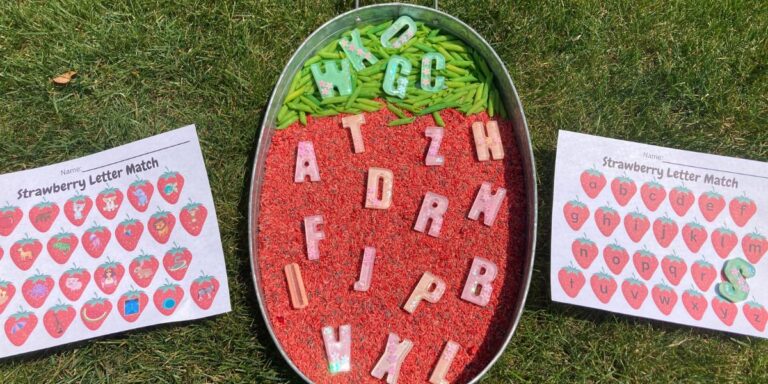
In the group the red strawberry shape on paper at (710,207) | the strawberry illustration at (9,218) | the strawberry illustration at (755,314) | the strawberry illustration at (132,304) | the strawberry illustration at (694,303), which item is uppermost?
the strawberry illustration at (9,218)

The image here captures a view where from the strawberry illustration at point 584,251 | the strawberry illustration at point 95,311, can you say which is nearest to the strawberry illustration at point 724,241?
the strawberry illustration at point 584,251

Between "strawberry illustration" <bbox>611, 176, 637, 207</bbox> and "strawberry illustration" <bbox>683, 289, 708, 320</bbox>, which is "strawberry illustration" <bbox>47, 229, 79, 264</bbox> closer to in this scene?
"strawberry illustration" <bbox>611, 176, 637, 207</bbox>

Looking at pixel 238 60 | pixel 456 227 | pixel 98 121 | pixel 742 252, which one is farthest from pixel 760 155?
pixel 98 121

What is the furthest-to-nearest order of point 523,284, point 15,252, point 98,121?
1. point 98,121
2. point 15,252
3. point 523,284

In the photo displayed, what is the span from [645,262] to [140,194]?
1.51 metres

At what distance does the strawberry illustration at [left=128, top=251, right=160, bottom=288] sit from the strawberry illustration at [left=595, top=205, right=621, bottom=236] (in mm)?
1302

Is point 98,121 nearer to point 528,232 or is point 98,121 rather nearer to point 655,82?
point 528,232

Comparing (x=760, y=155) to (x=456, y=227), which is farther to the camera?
(x=760, y=155)

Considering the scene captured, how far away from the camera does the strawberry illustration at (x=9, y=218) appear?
1511 millimetres

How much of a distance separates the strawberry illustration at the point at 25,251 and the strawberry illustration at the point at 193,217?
43 cm

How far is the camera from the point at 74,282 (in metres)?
1.48

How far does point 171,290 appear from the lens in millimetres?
1473

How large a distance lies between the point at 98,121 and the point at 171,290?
600 mm

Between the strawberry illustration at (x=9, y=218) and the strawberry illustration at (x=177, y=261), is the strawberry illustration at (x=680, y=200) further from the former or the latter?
the strawberry illustration at (x=9, y=218)
